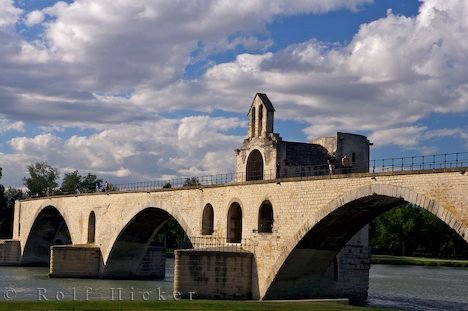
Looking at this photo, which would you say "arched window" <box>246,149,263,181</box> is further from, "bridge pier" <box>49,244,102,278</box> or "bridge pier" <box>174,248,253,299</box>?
"bridge pier" <box>49,244,102,278</box>

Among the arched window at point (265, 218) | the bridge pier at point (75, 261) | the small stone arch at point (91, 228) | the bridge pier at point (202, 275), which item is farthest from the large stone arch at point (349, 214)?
the small stone arch at point (91, 228)

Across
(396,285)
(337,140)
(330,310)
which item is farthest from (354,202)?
(396,285)

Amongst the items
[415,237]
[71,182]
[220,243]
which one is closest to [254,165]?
[220,243]

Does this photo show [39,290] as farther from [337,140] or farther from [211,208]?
[337,140]

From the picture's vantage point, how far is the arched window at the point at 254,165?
41.1 metres

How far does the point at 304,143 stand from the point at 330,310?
16.8 metres

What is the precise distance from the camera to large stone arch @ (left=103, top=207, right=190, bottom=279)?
5166cm

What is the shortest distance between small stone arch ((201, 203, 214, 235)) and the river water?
395 cm

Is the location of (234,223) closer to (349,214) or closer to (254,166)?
(254,166)

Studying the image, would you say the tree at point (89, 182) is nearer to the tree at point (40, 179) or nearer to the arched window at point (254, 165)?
the tree at point (40, 179)

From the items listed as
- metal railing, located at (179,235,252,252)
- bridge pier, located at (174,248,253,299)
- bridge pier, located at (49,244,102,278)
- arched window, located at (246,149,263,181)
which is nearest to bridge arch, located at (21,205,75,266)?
bridge pier, located at (49,244,102,278)

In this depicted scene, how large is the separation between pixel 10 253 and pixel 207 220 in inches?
1365

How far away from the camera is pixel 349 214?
32188 mm

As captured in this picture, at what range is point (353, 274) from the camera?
3816 cm
